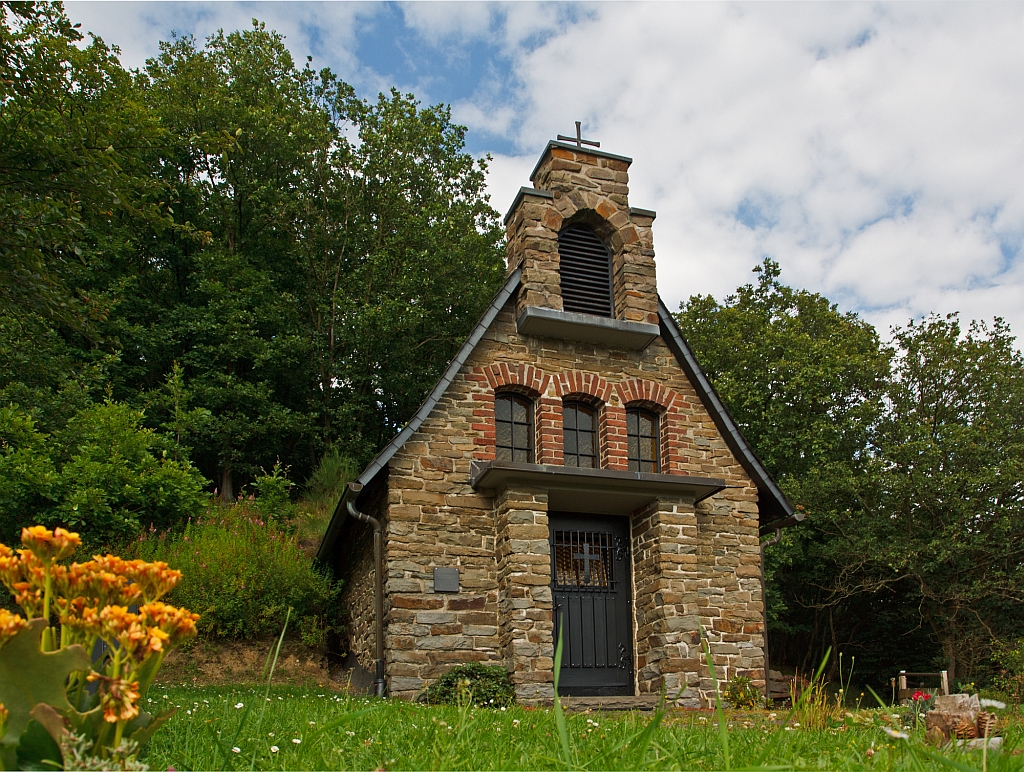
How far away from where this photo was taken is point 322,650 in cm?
1453

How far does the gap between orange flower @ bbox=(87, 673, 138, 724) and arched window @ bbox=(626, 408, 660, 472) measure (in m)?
10.8

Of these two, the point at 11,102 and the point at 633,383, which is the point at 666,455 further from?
the point at 11,102

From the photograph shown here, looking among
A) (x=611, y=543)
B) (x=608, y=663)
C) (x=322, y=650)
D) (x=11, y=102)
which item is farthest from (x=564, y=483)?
(x=11, y=102)

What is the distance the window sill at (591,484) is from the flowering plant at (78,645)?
8133 mm

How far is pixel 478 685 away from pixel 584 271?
6.51 metres

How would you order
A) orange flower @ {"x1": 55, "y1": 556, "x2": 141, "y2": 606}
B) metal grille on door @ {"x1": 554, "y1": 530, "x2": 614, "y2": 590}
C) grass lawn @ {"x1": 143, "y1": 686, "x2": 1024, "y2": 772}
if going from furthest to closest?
metal grille on door @ {"x1": 554, "y1": 530, "x2": 614, "y2": 590} → grass lawn @ {"x1": 143, "y1": 686, "x2": 1024, "y2": 772} → orange flower @ {"x1": 55, "y1": 556, "x2": 141, "y2": 606}

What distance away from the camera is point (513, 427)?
39.9ft

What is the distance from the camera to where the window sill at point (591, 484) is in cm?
1065

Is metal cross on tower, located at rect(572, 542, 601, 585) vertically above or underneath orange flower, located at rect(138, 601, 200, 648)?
above

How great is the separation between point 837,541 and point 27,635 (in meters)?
21.6

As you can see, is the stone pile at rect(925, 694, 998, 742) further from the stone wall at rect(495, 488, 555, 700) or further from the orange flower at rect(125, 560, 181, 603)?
the stone wall at rect(495, 488, 555, 700)

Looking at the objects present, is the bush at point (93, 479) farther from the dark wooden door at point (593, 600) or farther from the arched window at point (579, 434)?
the dark wooden door at point (593, 600)

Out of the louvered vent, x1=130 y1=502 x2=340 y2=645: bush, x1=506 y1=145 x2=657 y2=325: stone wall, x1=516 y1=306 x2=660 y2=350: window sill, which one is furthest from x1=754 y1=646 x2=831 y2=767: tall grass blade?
x1=130 y1=502 x2=340 y2=645: bush

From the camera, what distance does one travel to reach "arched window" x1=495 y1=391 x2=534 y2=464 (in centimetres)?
1205
